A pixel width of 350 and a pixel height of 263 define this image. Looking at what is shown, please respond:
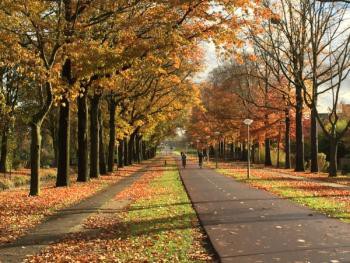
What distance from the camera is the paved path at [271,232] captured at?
881cm

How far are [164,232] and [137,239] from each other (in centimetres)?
88

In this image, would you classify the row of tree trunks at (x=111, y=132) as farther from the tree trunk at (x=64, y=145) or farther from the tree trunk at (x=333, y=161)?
the tree trunk at (x=64, y=145)

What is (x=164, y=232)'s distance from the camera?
1168cm

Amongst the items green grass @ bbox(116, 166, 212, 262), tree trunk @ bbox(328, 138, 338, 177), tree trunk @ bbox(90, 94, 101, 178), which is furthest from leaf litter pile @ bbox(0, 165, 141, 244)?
tree trunk @ bbox(328, 138, 338, 177)

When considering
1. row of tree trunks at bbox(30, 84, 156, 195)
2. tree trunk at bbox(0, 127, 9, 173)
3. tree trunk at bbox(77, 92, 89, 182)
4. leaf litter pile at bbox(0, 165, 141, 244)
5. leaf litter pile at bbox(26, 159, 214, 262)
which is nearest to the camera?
leaf litter pile at bbox(26, 159, 214, 262)

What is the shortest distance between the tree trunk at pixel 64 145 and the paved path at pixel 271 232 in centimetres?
897

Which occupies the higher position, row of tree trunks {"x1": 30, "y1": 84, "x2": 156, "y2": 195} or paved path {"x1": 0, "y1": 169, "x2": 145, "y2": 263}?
row of tree trunks {"x1": 30, "y1": 84, "x2": 156, "y2": 195}

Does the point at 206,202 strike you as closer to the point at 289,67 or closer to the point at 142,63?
the point at 142,63

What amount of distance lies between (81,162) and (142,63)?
1006 centimetres

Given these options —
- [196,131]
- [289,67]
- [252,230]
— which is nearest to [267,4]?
[289,67]

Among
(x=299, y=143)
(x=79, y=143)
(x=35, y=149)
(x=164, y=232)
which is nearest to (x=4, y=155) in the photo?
(x=79, y=143)

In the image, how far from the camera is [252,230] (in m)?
11.4

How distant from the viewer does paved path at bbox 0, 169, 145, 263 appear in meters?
9.93

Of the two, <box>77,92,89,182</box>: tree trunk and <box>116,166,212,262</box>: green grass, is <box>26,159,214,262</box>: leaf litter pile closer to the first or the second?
<box>116,166,212,262</box>: green grass
